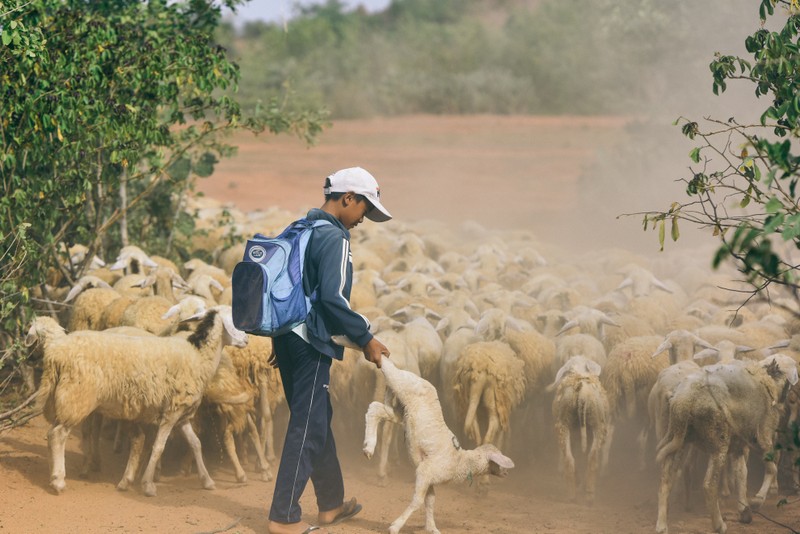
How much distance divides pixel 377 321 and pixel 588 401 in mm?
2166

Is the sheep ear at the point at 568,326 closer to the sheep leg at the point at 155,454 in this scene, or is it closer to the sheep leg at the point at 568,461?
the sheep leg at the point at 568,461

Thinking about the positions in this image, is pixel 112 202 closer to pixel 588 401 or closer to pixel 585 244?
pixel 588 401

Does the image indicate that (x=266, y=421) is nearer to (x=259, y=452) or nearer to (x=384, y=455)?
(x=259, y=452)

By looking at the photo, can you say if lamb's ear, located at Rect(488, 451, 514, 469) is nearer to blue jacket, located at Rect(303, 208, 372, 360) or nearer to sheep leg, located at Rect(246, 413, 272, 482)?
blue jacket, located at Rect(303, 208, 372, 360)

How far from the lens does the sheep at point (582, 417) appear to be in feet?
23.1

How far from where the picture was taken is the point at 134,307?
8.23 m

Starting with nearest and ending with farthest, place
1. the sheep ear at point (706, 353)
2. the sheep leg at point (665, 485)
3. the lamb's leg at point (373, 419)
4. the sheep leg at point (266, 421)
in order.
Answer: the lamb's leg at point (373, 419)
the sheep leg at point (665, 485)
the sheep ear at point (706, 353)
the sheep leg at point (266, 421)

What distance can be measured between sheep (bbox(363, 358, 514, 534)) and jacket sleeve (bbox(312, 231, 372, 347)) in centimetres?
42

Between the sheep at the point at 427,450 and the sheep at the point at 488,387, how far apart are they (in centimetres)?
162

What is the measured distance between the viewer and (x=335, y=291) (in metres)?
5.28

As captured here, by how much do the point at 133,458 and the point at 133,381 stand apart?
0.59 meters

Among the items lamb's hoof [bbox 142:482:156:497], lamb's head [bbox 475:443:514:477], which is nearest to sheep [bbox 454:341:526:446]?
lamb's head [bbox 475:443:514:477]

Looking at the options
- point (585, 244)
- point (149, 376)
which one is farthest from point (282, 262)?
point (585, 244)

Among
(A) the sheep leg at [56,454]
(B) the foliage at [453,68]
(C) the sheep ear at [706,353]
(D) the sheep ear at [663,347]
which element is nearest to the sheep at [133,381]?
(A) the sheep leg at [56,454]
